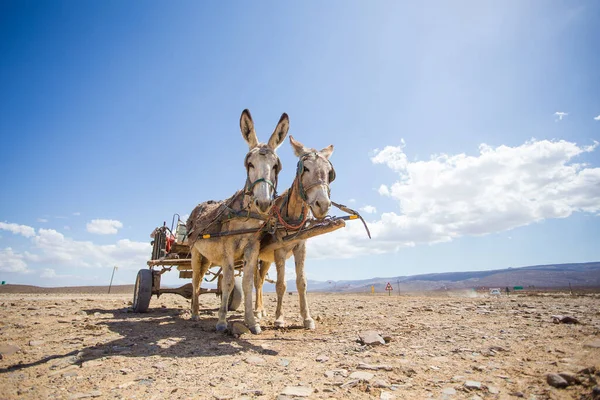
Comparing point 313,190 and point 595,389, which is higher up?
point 313,190

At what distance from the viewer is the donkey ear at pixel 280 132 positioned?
6145mm

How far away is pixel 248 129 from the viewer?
20.5ft

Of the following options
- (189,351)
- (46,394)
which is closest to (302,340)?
(189,351)

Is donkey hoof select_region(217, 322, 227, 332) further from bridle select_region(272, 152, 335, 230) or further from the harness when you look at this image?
bridle select_region(272, 152, 335, 230)

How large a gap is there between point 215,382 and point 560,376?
3379 millimetres

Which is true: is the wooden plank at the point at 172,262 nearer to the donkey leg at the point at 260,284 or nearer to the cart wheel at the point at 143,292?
the cart wheel at the point at 143,292

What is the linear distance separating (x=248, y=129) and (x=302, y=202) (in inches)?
77.5

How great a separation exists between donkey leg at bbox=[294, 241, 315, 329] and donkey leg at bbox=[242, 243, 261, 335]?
1070 millimetres

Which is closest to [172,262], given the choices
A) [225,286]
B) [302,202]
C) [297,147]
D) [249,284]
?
[225,286]

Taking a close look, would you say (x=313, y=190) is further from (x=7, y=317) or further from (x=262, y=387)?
(x=7, y=317)

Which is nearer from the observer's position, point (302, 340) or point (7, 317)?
point (302, 340)

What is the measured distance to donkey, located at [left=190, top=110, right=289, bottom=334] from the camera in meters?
5.38

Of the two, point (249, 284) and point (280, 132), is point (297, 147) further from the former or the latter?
point (249, 284)

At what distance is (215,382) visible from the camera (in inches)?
124
